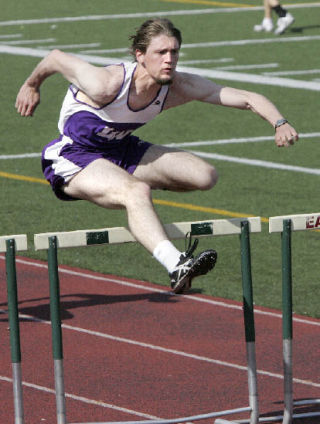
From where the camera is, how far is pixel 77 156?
7992mm

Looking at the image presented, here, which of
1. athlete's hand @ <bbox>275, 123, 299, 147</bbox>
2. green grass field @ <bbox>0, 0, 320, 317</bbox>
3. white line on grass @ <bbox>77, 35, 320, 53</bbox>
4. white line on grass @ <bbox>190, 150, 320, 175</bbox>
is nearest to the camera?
athlete's hand @ <bbox>275, 123, 299, 147</bbox>

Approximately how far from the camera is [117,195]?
7617mm

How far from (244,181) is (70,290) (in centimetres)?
438

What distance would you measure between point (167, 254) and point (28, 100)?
129 cm

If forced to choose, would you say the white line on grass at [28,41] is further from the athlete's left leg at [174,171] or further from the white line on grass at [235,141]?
the athlete's left leg at [174,171]

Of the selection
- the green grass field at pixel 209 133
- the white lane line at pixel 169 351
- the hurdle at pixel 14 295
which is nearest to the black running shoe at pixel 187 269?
the hurdle at pixel 14 295

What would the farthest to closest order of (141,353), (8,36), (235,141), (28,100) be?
(8,36), (235,141), (141,353), (28,100)

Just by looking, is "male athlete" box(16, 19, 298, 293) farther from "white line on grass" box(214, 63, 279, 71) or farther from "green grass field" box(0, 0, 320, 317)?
"white line on grass" box(214, 63, 279, 71)

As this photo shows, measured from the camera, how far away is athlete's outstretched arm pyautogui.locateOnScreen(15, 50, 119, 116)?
25.2ft

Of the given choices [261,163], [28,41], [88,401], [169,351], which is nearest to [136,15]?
[28,41]

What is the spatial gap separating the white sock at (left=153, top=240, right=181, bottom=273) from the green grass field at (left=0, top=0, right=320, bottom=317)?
381 cm

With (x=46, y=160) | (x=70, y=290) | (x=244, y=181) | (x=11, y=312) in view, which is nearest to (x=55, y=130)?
(x=244, y=181)

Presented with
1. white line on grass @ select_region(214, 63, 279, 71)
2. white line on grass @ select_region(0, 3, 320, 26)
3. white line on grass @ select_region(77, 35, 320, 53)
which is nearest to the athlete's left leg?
white line on grass @ select_region(214, 63, 279, 71)

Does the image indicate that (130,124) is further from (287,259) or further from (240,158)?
(240,158)
